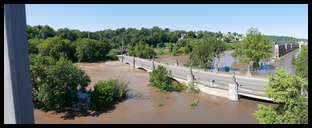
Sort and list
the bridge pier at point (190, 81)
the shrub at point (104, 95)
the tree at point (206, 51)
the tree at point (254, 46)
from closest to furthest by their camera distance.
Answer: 1. the shrub at point (104, 95)
2. the bridge pier at point (190, 81)
3. the tree at point (254, 46)
4. the tree at point (206, 51)

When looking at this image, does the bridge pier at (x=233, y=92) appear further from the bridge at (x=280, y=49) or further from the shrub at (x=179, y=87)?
the bridge at (x=280, y=49)

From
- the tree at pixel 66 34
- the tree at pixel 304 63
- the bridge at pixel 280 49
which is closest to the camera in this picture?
the tree at pixel 304 63

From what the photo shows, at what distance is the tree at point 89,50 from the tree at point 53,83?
Result: 704 inches

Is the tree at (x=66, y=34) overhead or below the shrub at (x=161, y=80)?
overhead

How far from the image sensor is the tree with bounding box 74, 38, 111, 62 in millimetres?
26453

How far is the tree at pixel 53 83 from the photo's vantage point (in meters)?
8.31

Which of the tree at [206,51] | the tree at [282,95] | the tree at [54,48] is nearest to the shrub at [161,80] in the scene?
the tree at [206,51]

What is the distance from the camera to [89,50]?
26.9 meters

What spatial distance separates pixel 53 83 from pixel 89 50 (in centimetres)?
1894

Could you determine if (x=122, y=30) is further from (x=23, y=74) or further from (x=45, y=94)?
→ (x=23, y=74)

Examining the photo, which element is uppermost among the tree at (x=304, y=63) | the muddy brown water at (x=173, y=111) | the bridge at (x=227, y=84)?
the tree at (x=304, y=63)

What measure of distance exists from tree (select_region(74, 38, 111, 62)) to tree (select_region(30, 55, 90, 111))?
17874 millimetres

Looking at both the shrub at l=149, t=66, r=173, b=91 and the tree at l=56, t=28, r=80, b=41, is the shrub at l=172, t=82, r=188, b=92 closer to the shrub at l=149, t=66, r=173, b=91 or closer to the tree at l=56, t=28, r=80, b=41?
the shrub at l=149, t=66, r=173, b=91
